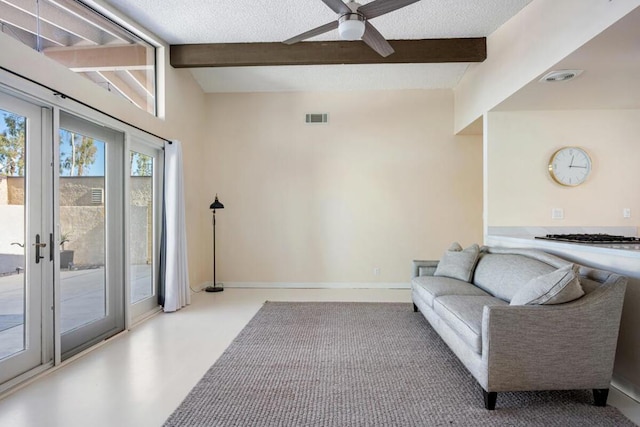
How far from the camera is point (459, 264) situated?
404 cm

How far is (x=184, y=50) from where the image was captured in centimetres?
472

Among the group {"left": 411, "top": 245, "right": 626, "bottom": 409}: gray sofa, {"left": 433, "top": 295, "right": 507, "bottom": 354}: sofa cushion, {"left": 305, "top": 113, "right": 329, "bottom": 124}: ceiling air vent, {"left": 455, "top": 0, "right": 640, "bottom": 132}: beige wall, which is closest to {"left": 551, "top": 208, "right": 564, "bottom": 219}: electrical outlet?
{"left": 455, "top": 0, "right": 640, "bottom": 132}: beige wall

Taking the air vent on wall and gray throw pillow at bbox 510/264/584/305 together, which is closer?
gray throw pillow at bbox 510/264/584/305

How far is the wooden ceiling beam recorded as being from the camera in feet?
14.8

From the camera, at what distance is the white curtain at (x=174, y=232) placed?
14.7ft

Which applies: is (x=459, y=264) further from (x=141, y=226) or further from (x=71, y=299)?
(x=71, y=299)

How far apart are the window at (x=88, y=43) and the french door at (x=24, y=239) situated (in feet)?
1.80


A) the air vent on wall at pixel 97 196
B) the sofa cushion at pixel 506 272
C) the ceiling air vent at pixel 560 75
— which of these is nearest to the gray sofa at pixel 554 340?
the sofa cushion at pixel 506 272

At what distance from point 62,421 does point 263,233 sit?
4055mm

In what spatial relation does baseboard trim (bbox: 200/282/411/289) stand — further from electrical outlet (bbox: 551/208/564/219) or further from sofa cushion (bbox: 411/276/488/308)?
electrical outlet (bbox: 551/208/564/219)

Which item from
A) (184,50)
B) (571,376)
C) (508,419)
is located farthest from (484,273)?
(184,50)

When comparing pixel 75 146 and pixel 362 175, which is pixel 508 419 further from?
pixel 362 175

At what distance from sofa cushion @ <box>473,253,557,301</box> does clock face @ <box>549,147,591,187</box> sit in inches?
50.4

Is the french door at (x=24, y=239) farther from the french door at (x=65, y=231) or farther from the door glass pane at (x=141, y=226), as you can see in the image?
the door glass pane at (x=141, y=226)
